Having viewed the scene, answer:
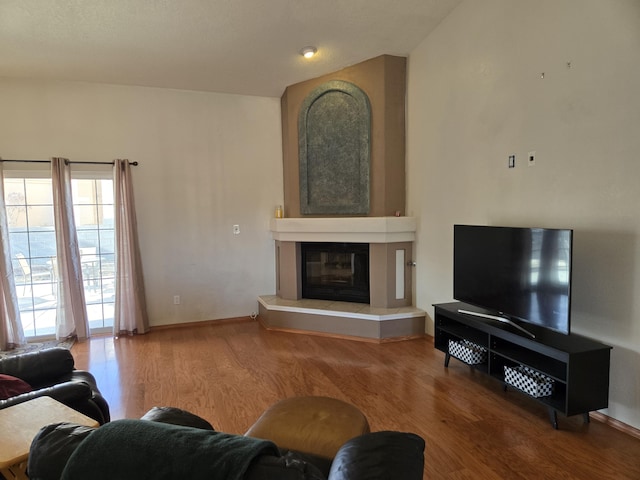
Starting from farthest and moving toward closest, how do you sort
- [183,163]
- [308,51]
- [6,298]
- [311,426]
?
[183,163], [6,298], [308,51], [311,426]

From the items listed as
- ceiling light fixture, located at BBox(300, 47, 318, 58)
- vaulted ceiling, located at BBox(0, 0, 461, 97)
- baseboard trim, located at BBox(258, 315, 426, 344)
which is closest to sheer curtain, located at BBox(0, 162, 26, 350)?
vaulted ceiling, located at BBox(0, 0, 461, 97)

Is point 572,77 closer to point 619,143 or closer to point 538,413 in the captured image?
point 619,143

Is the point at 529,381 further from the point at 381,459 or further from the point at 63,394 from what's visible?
the point at 63,394

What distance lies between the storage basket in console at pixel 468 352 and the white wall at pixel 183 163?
8.88 feet

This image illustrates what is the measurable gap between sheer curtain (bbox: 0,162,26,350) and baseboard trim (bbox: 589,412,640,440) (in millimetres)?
5341

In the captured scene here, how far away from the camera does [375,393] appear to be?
10.1ft

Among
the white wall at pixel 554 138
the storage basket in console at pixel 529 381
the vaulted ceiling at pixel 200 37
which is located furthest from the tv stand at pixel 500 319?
the vaulted ceiling at pixel 200 37

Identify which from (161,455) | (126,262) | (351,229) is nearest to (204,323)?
(126,262)

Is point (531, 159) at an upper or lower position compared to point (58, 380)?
upper

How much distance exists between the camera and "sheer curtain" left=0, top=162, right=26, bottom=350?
4.17 metres

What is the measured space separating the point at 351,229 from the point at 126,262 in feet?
8.60

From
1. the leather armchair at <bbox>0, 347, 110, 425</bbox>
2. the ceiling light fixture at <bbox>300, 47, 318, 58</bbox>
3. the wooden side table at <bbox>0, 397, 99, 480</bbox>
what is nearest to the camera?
the wooden side table at <bbox>0, 397, 99, 480</bbox>

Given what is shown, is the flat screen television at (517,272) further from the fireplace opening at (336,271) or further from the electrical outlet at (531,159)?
the fireplace opening at (336,271)

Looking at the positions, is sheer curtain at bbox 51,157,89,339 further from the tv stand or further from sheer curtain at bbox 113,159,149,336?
the tv stand
